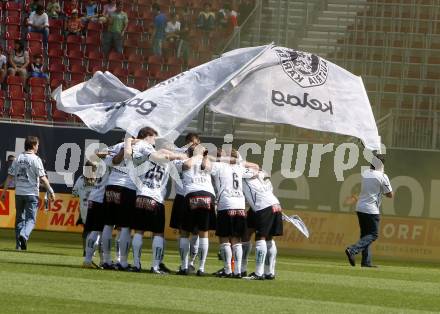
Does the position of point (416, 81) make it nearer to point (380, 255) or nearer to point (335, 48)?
point (335, 48)

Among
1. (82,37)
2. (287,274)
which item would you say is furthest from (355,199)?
(82,37)

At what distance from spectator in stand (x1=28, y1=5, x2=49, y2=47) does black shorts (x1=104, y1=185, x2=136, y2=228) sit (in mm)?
18459

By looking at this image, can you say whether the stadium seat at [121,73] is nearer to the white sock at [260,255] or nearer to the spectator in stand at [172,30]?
the spectator in stand at [172,30]

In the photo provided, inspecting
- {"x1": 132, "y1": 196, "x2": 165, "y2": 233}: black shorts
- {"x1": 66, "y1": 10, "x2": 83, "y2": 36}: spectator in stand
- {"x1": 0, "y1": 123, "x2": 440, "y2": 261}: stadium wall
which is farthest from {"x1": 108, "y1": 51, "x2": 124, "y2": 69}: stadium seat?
{"x1": 132, "y1": 196, "x2": 165, "y2": 233}: black shorts

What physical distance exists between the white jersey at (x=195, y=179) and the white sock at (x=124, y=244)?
1047 mm

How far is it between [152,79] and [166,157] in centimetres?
1747

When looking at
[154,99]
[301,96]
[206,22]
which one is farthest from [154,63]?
[301,96]

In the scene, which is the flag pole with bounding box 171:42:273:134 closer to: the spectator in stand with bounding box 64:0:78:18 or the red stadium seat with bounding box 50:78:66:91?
the red stadium seat with bounding box 50:78:66:91

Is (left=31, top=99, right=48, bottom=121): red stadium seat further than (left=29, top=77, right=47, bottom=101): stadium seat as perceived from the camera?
No

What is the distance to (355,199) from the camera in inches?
1030

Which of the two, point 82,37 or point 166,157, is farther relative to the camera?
point 82,37

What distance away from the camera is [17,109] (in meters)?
35.0

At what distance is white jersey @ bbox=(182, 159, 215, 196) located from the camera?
19219 mm

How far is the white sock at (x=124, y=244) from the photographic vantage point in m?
19.3
